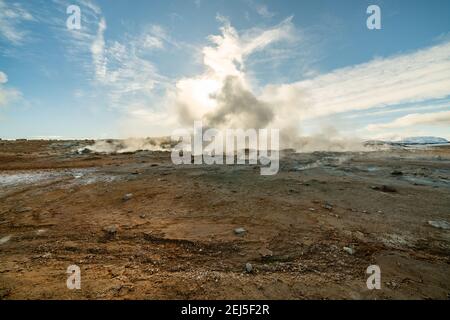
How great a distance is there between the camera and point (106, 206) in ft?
25.3

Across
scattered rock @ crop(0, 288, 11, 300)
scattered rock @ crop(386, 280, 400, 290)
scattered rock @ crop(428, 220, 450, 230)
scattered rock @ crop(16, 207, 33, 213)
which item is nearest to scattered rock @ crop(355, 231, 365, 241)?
scattered rock @ crop(386, 280, 400, 290)

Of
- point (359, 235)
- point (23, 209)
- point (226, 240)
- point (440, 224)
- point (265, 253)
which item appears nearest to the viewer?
point (265, 253)

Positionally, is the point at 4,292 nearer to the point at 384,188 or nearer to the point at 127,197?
the point at 127,197

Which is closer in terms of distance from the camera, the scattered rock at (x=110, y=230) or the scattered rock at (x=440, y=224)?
the scattered rock at (x=110, y=230)

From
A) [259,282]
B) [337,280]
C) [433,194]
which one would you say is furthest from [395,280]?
[433,194]

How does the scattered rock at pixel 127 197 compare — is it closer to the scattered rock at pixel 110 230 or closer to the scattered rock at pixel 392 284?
the scattered rock at pixel 110 230

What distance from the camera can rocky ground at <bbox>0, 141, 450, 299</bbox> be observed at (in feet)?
12.5

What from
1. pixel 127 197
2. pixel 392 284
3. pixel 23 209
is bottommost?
pixel 392 284

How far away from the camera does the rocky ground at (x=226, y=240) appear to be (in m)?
3.80

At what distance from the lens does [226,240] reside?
5.31 meters

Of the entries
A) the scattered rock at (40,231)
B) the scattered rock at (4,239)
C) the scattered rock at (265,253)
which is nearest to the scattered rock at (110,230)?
the scattered rock at (40,231)

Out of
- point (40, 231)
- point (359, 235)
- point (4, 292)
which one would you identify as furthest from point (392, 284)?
point (40, 231)
